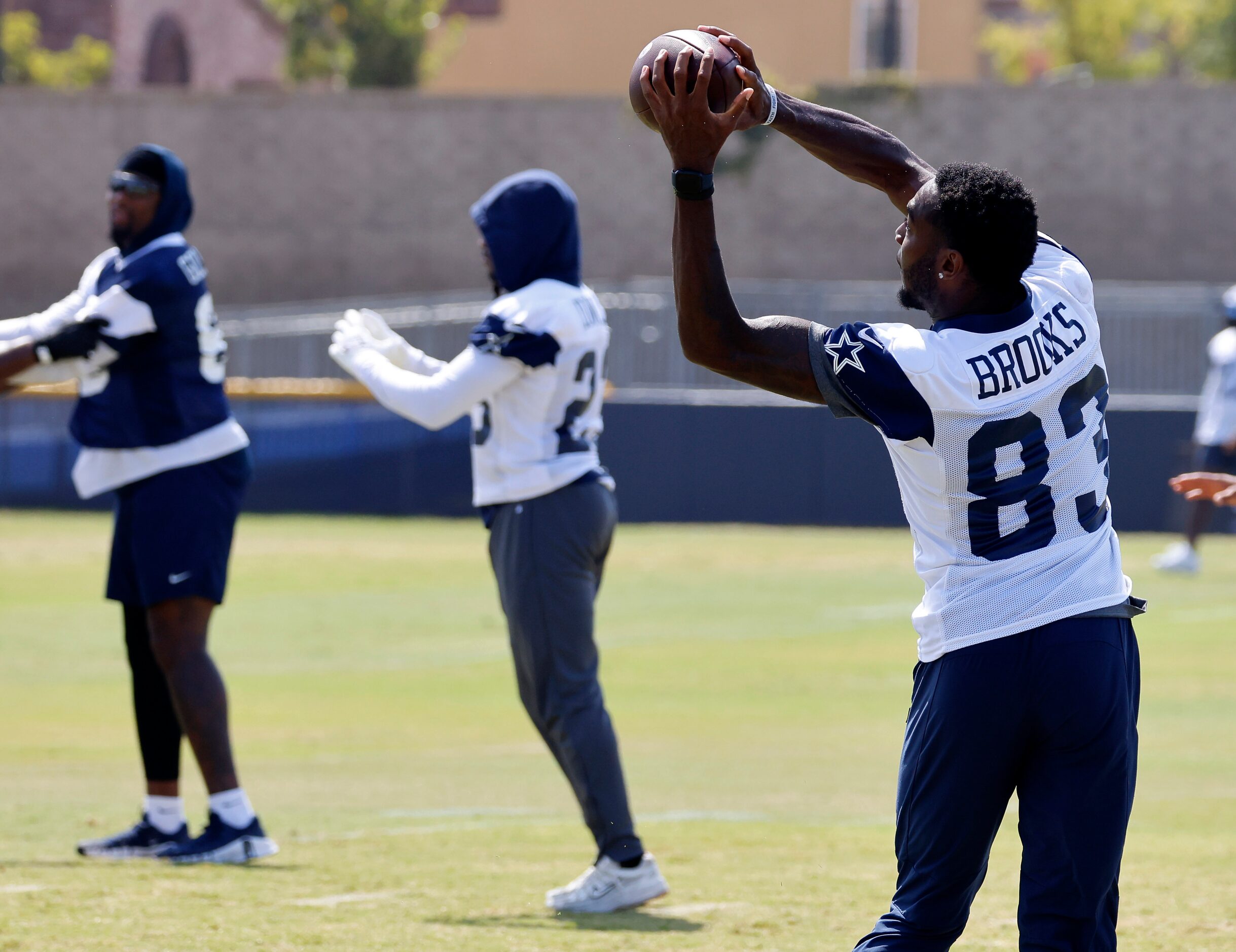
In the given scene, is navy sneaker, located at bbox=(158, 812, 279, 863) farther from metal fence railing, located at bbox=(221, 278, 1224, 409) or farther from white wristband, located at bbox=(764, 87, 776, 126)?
metal fence railing, located at bbox=(221, 278, 1224, 409)

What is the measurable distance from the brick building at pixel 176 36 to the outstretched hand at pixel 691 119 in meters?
43.0

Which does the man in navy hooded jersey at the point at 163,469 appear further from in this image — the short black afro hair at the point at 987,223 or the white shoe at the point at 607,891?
the short black afro hair at the point at 987,223

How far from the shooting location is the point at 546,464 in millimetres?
5934

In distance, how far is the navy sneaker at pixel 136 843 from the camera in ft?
21.0

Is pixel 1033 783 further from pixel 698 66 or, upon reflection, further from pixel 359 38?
pixel 359 38

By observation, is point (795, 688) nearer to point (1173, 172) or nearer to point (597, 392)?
point (597, 392)

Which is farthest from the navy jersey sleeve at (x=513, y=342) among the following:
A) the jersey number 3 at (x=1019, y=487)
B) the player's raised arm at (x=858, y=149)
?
the jersey number 3 at (x=1019, y=487)

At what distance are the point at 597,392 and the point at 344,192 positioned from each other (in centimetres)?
3422

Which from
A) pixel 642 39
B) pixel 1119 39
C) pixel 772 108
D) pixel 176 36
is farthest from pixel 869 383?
pixel 642 39

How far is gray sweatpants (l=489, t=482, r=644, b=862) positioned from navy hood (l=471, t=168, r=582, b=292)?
2.41ft

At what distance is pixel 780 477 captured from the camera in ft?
71.0

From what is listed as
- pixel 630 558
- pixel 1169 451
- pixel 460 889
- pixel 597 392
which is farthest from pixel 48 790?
pixel 1169 451

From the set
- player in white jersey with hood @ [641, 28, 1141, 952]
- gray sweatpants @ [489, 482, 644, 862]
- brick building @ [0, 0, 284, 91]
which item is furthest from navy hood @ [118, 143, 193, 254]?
brick building @ [0, 0, 284, 91]

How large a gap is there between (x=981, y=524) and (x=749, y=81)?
102 cm
